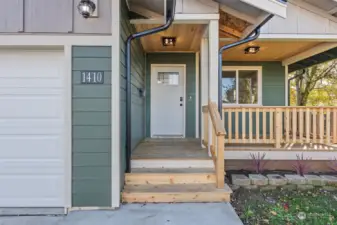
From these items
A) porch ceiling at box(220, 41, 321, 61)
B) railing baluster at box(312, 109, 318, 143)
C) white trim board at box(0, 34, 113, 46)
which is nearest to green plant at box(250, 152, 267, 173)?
railing baluster at box(312, 109, 318, 143)

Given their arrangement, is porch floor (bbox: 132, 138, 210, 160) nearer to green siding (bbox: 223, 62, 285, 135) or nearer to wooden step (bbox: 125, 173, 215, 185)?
wooden step (bbox: 125, 173, 215, 185)

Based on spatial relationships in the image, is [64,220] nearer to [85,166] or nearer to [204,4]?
[85,166]

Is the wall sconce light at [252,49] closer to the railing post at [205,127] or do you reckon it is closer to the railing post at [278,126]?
the railing post at [278,126]

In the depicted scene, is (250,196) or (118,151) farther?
(250,196)

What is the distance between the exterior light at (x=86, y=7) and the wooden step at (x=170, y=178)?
2.16m

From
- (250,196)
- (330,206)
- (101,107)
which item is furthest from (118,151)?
(330,206)

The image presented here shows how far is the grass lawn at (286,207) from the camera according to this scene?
309cm

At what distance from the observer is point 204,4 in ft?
12.8

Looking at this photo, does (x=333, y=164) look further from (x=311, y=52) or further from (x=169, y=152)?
(x=169, y=152)

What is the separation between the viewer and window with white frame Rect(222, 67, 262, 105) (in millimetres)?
7125

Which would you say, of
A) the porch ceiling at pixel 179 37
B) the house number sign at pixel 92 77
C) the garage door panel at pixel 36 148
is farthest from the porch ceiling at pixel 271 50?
the garage door panel at pixel 36 148

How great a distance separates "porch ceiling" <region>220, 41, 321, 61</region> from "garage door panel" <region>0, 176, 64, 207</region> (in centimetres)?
405

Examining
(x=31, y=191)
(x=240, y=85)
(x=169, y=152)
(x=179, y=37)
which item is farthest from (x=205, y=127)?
(x=240, y=85)

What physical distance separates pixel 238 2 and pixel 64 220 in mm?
3612
